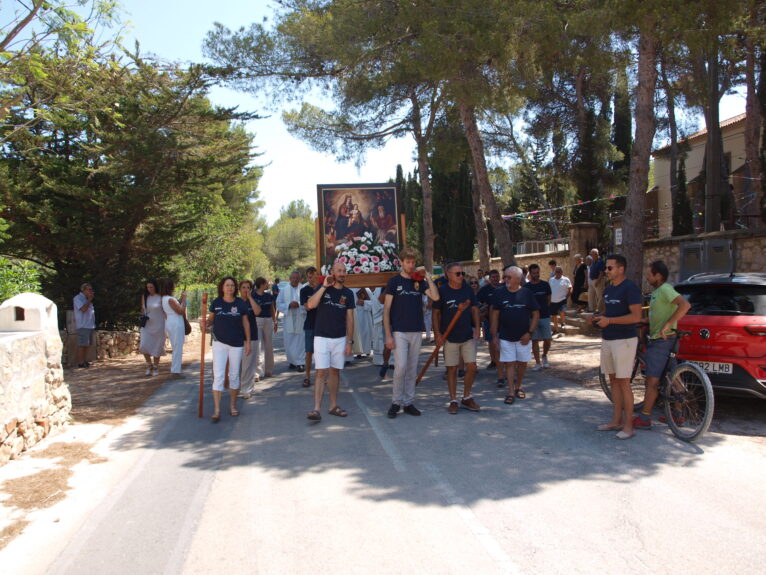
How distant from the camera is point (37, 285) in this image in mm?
11695

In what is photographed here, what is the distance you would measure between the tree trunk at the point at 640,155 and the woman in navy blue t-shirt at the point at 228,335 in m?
7.20

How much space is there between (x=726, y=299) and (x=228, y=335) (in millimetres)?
5933

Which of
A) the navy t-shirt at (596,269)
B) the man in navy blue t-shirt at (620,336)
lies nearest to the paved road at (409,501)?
the man in navy blue t-shirt at (620,336)

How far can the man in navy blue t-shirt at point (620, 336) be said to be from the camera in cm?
640

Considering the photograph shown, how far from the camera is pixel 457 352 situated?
25.7ft

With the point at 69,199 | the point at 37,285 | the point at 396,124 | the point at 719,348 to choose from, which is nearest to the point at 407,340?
the point at 719,348

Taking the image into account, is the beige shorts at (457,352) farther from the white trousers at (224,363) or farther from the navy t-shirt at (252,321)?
the navy t-shirt at (252,321)

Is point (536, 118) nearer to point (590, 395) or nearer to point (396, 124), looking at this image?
point (396, 124)

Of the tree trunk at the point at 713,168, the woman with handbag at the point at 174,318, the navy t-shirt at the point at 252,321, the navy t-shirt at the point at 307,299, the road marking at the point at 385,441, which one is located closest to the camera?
the road marking at the point at 385,441

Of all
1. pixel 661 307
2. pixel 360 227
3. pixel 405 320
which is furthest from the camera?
pixel 360 227

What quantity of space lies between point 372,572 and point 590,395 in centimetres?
581

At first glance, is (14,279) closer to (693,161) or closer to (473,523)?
(473,523)

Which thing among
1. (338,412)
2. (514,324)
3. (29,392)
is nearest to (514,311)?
(514,324)

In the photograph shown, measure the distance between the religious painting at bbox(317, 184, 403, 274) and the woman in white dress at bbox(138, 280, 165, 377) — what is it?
11.0 feet
